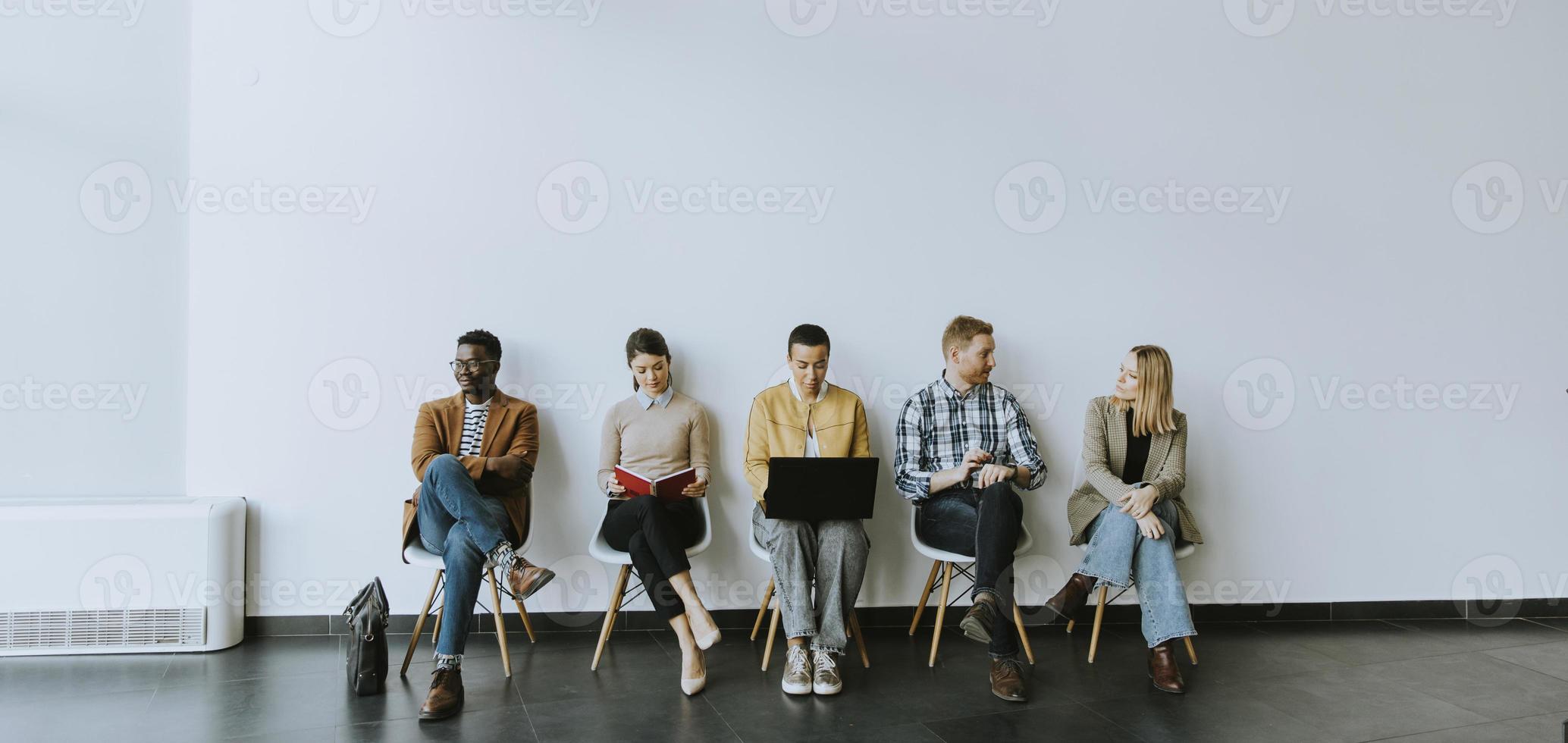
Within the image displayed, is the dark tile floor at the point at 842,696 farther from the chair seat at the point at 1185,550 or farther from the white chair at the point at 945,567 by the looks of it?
the chair seat at the point at 1185,550

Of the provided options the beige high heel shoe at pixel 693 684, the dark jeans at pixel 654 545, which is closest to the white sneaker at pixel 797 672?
the beige high heel shoe at pixel 693 684

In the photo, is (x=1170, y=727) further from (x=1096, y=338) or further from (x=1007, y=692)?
(x=1096, y=338)

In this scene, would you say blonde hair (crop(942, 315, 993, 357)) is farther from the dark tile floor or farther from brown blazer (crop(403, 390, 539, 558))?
brown blazer (crop(403, 390, 539, 558))

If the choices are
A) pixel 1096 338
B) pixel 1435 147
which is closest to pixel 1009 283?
pixel 1096 338

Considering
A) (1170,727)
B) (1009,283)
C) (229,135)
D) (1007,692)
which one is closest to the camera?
(1170,727)

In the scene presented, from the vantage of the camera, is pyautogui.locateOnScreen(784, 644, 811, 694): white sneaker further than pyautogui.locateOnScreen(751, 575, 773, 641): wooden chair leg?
No

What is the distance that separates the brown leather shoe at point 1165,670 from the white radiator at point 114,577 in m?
3.51

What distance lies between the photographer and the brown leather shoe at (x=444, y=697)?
2.85 m

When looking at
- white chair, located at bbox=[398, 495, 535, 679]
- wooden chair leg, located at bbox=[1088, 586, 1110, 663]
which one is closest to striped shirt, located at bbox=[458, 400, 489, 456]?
white chair, located at bbox=[398, 495, 535, 679]

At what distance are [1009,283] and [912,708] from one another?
1.93m

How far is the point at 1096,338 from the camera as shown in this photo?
4.10 m

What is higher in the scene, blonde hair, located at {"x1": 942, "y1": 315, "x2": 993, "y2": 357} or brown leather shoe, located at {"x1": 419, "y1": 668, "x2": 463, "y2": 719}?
blonde hair, located at {"x1": 942, "y1": 315, "x2": 993, "y2": 357}

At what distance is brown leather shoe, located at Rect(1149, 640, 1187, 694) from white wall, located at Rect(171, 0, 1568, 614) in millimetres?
857

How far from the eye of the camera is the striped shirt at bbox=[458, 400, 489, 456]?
12.0ft
